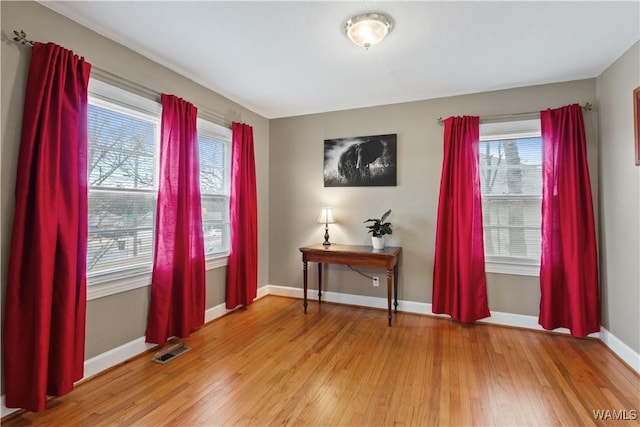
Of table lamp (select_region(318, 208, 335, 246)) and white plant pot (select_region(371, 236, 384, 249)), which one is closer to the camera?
white plant pot (select_region(371, 236, 384, 249))

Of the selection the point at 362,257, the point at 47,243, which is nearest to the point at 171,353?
the point at 47,243

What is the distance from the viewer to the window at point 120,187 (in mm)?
2164

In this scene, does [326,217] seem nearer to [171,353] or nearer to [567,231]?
[171,353]

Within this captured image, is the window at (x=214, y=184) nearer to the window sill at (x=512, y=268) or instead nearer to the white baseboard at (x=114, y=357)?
the white baseboard at (x=114, y=357)

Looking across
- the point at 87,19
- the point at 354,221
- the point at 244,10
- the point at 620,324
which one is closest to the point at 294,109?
the point at 354,221

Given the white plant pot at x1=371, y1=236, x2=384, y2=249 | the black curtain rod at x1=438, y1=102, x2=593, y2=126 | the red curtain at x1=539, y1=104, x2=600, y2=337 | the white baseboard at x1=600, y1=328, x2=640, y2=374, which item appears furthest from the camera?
the white plant pot at x1=371, y1=236, x2=384, y2=249

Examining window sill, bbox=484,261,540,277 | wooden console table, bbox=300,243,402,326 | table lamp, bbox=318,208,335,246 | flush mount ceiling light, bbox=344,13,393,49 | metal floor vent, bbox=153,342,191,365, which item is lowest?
metal floor vent, bbox=153,342,191,365

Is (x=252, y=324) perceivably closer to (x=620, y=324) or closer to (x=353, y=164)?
(x=353, y=164)

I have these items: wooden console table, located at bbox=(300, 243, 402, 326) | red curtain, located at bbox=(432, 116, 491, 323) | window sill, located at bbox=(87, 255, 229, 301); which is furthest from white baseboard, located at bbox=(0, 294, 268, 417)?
red curtain, located at bbox=(432, 116, 491, 323)

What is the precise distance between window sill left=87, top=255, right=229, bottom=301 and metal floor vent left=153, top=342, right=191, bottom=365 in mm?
579

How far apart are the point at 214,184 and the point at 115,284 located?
1428 millimetres

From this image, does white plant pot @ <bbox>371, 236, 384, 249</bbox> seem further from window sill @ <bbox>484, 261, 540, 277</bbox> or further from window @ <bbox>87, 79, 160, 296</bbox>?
window @ <bbox>87, 79, 160, 296</bbox>

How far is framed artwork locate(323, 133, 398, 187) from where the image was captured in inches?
141

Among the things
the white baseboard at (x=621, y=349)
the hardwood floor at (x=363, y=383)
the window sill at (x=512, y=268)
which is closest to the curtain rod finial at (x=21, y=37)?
the hardwood floor at (x=363, y=383)
